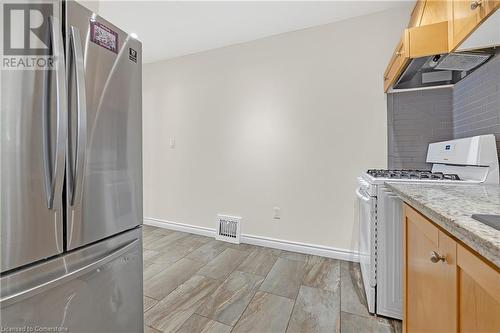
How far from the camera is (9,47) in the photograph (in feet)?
2.53

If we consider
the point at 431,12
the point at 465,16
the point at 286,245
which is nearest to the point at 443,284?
the point at 465,16

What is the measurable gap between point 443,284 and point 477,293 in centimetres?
20

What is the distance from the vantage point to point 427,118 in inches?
81.7

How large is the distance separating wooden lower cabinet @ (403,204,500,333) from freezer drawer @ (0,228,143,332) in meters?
1.28

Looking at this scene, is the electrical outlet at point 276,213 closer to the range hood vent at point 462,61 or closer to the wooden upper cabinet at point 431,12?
the range hood vent at point 462,61

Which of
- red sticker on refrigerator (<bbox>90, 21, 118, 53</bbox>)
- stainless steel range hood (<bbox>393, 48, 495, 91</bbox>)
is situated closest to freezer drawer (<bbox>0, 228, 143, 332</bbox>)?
red sticker on refrigerator (<bbox>90, 21, 118, 53</bbox>)

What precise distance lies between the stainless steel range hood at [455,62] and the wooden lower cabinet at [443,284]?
3.04 ft

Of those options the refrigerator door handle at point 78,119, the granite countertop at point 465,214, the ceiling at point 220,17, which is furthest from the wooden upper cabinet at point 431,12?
the refrigerator door handle at point 78,119

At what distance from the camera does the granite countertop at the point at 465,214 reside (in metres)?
0.46

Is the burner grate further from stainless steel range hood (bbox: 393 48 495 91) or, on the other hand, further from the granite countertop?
stainless steel range hood (bbox: 393 48 495 91)

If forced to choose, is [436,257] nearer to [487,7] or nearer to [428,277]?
[428,277]

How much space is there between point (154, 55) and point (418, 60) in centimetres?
311

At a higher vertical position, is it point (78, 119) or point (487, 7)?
point (487, 7)

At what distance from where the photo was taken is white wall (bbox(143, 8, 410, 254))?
7.49ft
